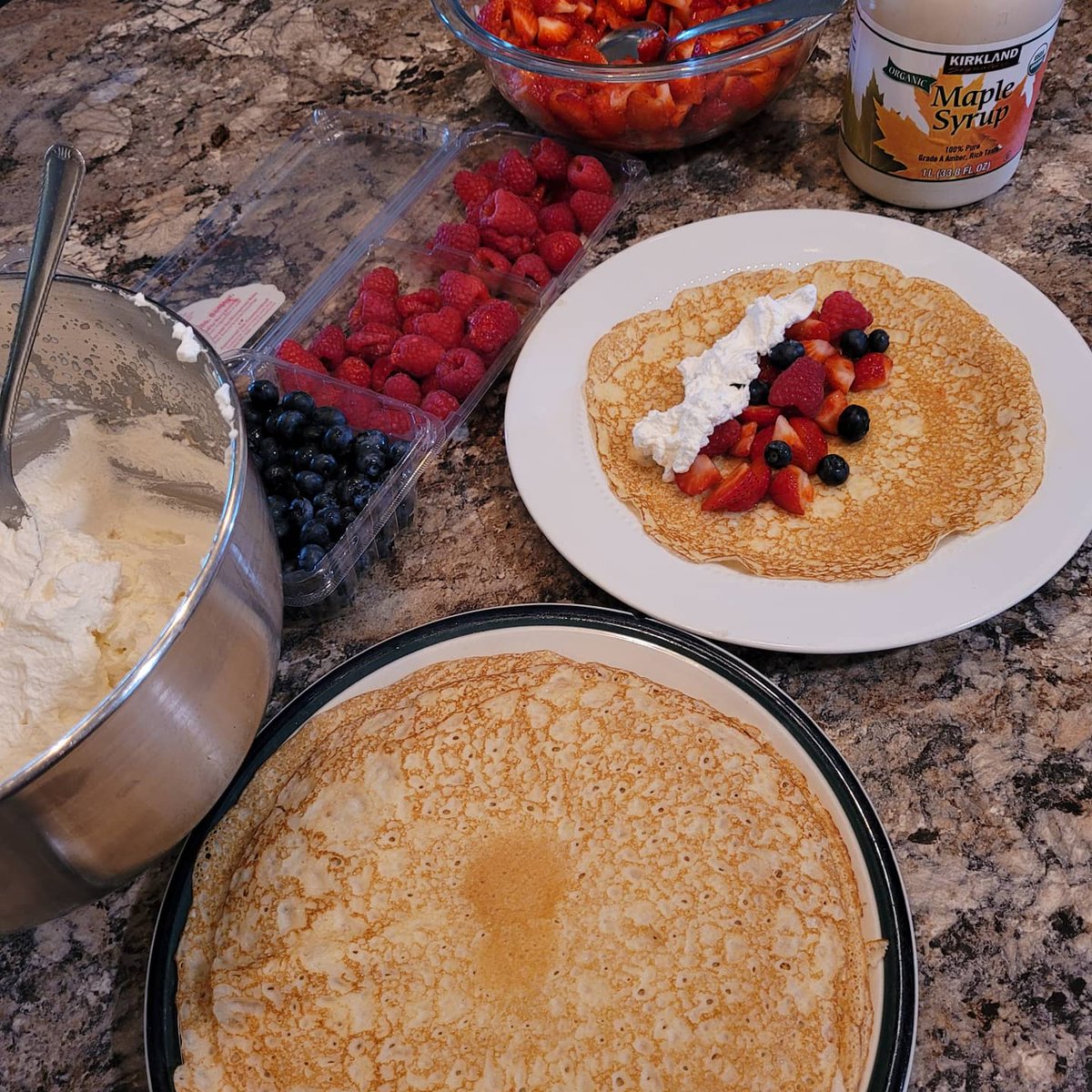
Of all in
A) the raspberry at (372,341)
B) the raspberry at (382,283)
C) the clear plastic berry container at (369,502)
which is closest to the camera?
the clear plastic berry container at (369,502)

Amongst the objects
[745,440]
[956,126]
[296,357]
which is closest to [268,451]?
[296,357]

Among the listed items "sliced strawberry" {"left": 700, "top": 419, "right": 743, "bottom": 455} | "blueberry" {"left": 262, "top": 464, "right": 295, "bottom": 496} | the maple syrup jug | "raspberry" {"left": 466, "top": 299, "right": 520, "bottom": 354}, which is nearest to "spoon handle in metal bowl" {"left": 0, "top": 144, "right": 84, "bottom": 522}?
"blueberry" {"left": 262, "top": 464, "right": 295, "bottom": 496}

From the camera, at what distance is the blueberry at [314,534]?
1.35 m

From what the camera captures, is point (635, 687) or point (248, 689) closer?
point (248, 689)

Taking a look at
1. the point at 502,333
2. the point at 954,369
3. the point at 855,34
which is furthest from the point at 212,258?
the point at 954,369

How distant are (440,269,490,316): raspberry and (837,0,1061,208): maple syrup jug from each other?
28.8 inches

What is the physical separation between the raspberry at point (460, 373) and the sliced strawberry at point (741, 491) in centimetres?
45

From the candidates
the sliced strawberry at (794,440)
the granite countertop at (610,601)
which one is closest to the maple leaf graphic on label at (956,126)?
the granite countertop at (610,601)

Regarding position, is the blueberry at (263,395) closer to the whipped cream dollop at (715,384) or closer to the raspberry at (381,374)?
the raspberry at (381,374)

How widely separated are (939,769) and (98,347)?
1.16 meters

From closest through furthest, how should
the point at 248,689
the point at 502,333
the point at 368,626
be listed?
the point at 248,689 → the point at 368,626 → the point at 502,333

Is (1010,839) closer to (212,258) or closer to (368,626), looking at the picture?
(368,626)

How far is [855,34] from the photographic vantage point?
1619 mm

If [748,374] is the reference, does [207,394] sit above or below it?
above
